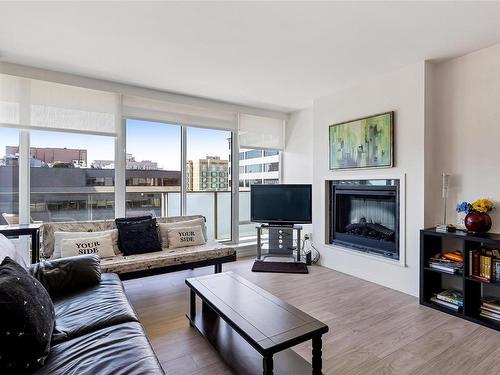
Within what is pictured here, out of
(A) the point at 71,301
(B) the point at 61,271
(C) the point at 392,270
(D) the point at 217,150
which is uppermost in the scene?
(D) the point at 217,150

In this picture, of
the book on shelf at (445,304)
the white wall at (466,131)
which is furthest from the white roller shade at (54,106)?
the book on shelf at (445,304)

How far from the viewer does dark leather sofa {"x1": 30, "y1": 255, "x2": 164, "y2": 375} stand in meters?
1.18

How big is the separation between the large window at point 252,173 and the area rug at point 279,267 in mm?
854

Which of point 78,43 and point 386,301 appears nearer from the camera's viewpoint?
point 78,43

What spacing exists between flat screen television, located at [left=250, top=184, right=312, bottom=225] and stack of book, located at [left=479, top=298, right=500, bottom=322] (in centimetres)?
210

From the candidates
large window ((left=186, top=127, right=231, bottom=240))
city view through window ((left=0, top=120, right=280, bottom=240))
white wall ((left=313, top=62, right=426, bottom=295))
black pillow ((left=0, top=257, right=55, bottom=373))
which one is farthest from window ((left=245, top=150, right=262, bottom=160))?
black pillow ((left=0, top=257, right=55, bottom=373))

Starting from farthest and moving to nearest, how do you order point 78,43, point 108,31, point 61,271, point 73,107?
point 73,107
point 78,43
point 108,31
point 61,271

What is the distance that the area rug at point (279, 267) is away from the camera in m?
3.75

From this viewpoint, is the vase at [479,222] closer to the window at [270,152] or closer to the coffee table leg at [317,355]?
the coffee table leg at [317,355]

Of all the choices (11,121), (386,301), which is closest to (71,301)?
(11,121)

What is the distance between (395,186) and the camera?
3129 millimetres

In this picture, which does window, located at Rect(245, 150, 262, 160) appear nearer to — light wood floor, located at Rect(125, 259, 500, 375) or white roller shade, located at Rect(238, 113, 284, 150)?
white roller shade, located at Rect(238, 113, 284, 150)

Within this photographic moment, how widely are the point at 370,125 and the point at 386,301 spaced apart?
1.94 m

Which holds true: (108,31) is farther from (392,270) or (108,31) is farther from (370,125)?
(392,270)
